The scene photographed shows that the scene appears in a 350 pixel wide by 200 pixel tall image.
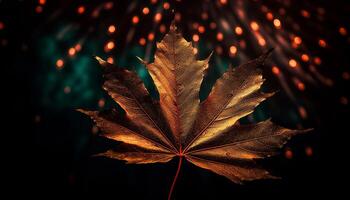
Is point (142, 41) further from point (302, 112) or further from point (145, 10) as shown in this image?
point (302, 112)

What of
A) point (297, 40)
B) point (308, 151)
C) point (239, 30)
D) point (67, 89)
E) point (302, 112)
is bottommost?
point (67, 89)

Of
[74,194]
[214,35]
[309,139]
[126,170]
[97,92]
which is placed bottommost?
[74,194]

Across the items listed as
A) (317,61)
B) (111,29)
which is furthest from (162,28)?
(317,61)

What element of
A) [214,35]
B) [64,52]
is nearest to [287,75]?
[214,35]

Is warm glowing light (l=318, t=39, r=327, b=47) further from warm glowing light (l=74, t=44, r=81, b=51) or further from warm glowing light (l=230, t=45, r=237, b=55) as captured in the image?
warm glowing light (l=74, t=44, r=81, b=51)

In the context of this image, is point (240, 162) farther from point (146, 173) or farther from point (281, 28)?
point (281, 28)

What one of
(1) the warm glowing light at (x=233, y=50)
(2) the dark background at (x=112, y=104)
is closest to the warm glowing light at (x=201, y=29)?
(2) the dark background at (x=112, y=104)
